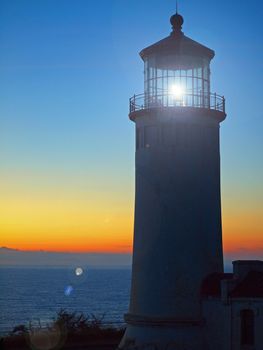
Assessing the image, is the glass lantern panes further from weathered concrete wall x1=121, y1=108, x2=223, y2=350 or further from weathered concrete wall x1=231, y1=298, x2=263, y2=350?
weathered concrete wall x1=231, y1=298, x2=263, y2=350

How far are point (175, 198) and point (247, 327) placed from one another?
5317 mm

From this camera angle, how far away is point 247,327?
21.8m

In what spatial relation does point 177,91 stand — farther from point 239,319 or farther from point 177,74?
point 239,319

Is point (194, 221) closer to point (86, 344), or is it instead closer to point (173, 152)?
point (173, 152)

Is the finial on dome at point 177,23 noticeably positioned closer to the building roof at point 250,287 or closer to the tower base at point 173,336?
the building roof at point 250,287

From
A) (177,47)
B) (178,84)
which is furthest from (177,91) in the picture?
(177,47)

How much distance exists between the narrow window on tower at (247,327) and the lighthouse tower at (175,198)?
6.87 feet

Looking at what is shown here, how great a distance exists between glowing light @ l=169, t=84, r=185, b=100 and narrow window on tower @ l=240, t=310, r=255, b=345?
8.33 m

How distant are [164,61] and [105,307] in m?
72.7

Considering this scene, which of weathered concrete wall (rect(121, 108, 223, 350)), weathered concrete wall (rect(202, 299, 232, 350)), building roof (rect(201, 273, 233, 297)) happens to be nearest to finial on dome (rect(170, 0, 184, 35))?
weathered concrete wall (rect(121, 108, 223, 350))

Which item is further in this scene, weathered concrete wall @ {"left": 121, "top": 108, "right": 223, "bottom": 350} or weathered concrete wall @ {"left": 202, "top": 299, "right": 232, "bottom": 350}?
weathered concrete wall @ {"left": 121, "top": 108, "right": 223, "bottom": 350}

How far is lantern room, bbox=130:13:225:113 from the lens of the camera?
24953 mm

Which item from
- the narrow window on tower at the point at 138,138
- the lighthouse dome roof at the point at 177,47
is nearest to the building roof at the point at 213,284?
the narrow window on tower at the point at 138,138

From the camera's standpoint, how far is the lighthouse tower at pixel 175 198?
78.3ft
